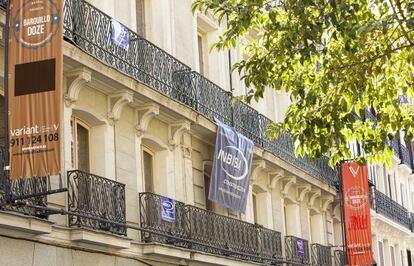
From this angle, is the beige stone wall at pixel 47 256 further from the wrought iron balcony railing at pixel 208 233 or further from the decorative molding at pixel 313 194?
the decorative molding at pixel 313 194

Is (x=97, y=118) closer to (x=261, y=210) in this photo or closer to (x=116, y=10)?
(x=116, y=10)

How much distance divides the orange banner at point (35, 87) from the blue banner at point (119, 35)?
441 cm

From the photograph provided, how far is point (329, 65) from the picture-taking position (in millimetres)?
15742

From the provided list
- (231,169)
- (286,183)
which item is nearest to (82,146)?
(231,169)

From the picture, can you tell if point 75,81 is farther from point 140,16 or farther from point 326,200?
point 326,200

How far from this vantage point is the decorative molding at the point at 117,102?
18688mm

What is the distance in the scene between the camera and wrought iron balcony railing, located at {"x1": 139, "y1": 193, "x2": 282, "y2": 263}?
19203mm

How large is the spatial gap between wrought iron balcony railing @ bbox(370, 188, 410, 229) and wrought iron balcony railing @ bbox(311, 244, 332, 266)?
25.6 feet

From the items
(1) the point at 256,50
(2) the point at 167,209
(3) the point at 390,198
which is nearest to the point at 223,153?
(2) the point at 167,209

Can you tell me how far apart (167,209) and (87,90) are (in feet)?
10.8

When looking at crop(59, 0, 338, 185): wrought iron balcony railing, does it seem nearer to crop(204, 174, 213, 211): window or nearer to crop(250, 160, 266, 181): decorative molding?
crop(250, 160, 266, 181): decorative molding

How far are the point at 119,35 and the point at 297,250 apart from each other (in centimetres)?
1129

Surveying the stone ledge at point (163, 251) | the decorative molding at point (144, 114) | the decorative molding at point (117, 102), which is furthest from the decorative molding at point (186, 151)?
the decorative molding at point (117, 102)

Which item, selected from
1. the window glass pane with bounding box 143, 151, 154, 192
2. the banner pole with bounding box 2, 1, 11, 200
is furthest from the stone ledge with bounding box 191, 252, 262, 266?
the banner pole with bounding box 2, 1, 11, 200
